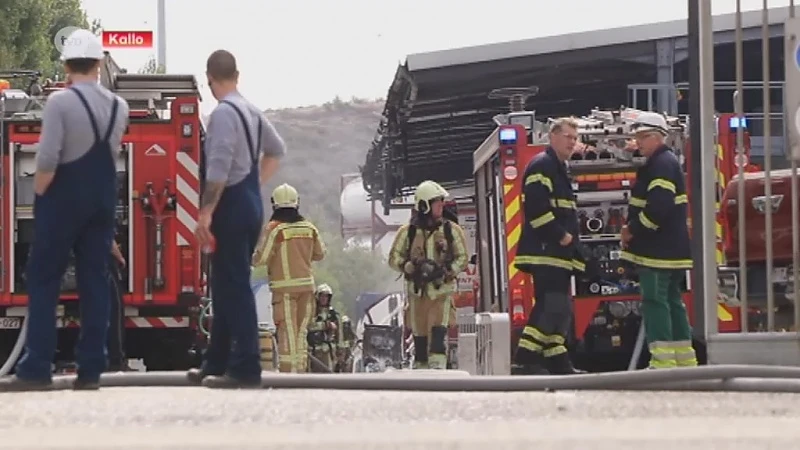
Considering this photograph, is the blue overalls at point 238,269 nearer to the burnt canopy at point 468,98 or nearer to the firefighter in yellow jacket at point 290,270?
the firefighter in yellow jacket at point 290,270

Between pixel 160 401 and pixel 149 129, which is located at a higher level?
pixel 149 129

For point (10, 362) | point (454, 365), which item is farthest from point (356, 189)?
point (10, 362)

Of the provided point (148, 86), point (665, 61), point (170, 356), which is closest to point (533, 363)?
point (170, 356)

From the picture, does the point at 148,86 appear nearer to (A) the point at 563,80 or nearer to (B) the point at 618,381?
(B) the point at 618,381

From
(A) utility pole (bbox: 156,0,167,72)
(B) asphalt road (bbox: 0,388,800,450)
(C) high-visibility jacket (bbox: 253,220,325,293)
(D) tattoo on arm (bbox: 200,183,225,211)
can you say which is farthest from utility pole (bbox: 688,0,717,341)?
(A) utility pole (bbox: 156,0,167,72)

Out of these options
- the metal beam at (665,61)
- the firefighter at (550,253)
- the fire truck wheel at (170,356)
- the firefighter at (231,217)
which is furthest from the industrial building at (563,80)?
the firefighter at (231,217)

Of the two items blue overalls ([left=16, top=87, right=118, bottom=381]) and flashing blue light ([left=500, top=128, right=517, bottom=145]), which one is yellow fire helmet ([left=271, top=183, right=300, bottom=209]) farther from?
blue overalls ([left=16, top=87, right=118, bottom=381])

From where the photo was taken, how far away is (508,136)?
15977 millimetres

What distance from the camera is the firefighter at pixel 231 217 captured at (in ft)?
29.9

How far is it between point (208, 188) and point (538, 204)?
314 cm

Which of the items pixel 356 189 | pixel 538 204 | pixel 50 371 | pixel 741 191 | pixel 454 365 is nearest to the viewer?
pixel 50 371

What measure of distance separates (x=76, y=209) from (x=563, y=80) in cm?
1895

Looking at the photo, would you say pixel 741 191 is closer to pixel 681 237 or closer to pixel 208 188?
pixel 681 237

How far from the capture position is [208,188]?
29.9ft
